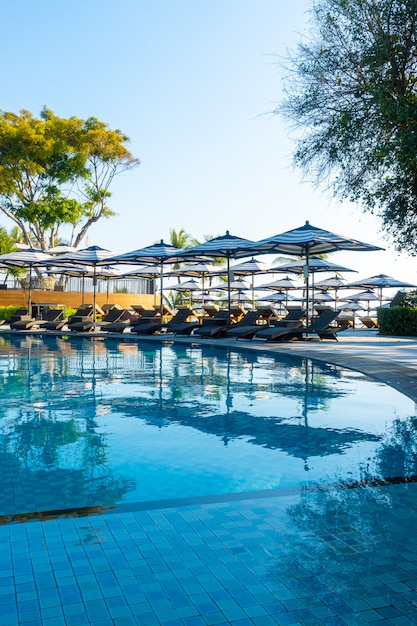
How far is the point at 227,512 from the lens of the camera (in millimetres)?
3412

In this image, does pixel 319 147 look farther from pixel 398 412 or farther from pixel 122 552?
pixel 122 552

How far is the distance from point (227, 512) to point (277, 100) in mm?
6223

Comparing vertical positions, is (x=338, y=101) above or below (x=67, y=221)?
below

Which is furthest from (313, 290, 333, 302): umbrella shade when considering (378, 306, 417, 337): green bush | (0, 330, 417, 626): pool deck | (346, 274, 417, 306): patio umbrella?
(0, 330, 417, 626): pool deck

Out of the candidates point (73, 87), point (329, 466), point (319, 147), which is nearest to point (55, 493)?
point (329, 466)

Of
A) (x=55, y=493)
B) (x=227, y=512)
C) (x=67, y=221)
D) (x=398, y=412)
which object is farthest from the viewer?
(x=67, y=221)

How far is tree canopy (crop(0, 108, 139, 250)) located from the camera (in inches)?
1225

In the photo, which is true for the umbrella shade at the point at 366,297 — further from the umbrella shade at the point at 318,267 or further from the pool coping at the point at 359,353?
the pool coping at the point at 359,353

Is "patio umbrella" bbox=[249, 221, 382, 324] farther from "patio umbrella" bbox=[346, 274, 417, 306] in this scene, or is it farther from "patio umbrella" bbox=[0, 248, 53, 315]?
"patio umbrella" bbox=[346, 274, 417, 306]

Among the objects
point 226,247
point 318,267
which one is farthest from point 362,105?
point 318,267

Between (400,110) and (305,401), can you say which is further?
(305,401)

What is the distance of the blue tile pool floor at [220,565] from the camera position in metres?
2.31

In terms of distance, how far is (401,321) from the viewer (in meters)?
18.7

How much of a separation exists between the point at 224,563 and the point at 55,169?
32.0 metres
